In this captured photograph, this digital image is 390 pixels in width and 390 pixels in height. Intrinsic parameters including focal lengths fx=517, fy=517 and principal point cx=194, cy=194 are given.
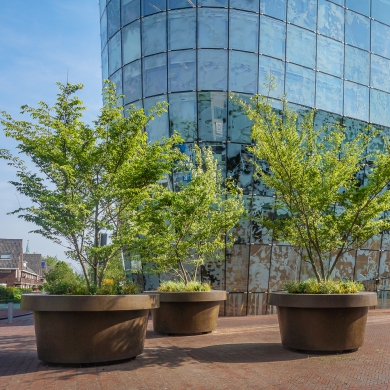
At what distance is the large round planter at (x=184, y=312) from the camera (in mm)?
13195

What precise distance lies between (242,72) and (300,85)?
10.1 ft

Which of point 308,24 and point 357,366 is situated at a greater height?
point 308,24

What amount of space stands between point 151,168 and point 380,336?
7.37 metres

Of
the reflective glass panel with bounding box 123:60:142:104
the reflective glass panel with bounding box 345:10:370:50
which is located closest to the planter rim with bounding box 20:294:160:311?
the reflective glass panel with bounding box 123:60:142:104

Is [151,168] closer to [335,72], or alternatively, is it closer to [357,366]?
[357,366]

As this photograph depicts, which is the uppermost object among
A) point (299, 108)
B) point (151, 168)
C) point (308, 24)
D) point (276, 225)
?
point (308, 24)

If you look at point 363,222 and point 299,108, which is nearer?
point 363,222

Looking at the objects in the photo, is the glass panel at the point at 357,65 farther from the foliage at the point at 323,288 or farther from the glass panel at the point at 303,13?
the foliage at the point at 323,288

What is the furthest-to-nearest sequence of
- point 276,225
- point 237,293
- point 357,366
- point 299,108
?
1. point 299,108
2. point 237,293
3. point 276,225
4. point 357,366

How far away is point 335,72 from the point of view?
25.2 m

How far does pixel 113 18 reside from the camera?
2552 centimetres

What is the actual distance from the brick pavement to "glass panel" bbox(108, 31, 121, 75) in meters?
16.7

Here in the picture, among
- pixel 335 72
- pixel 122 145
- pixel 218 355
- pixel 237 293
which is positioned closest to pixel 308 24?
pixel 335 72

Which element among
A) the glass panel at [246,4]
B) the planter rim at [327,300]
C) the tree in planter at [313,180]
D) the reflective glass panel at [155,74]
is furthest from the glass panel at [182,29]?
the planter rim at [327,300]
